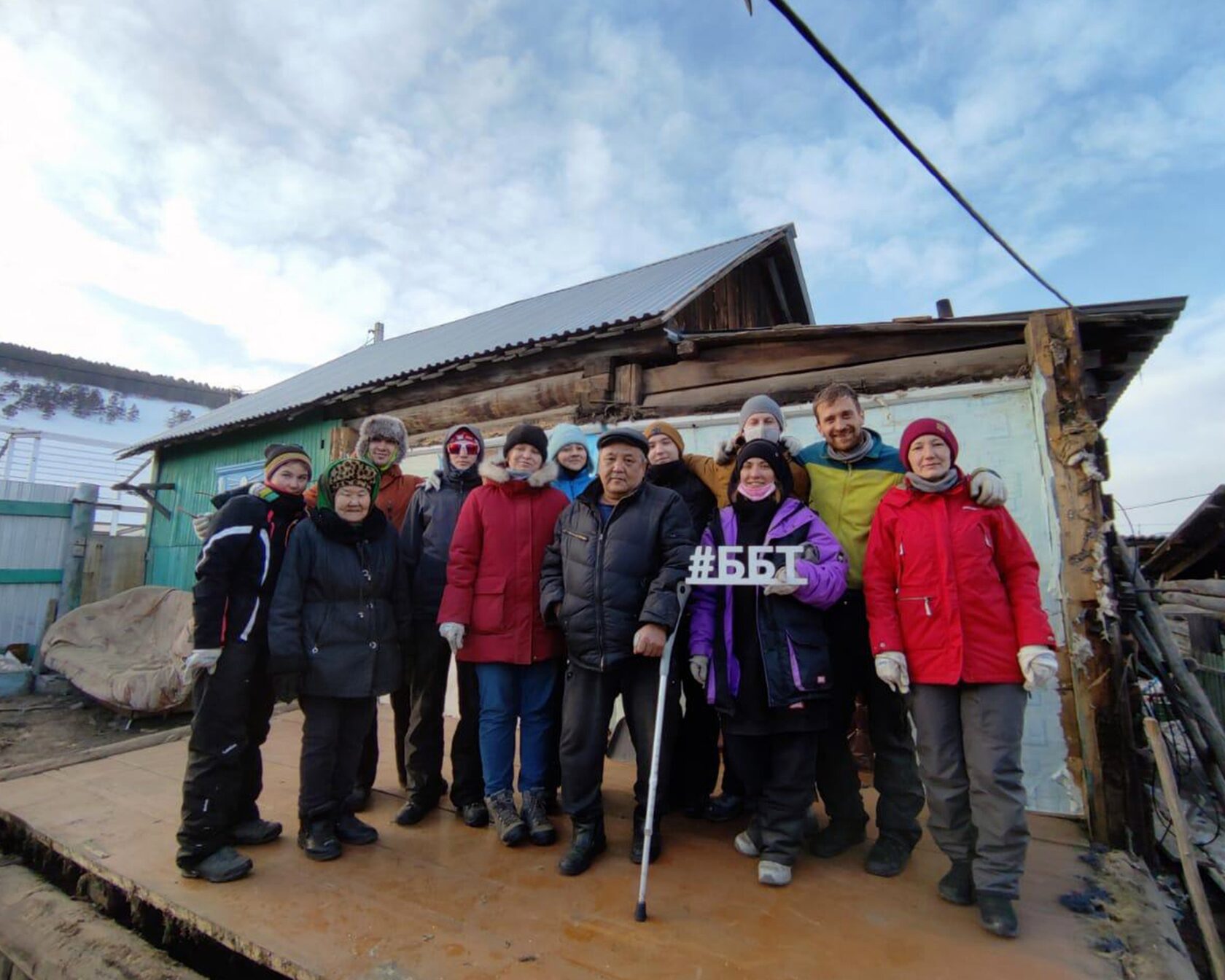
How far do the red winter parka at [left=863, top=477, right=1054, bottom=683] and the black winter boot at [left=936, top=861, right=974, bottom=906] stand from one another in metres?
0.71

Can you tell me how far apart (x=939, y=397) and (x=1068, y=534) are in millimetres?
1112

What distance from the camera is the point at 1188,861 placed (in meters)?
2.41

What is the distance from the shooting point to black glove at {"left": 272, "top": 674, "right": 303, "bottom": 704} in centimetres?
261

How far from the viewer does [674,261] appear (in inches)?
380

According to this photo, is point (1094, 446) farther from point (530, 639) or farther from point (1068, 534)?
point (530, 639)

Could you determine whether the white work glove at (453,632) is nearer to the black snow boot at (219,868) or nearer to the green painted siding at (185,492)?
the black snow boot at (219,868)

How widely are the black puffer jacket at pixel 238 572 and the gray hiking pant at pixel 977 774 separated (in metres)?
2.76

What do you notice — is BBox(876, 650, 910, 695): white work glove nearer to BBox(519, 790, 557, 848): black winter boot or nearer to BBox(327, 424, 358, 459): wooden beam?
BBox(519, 790, 557, 848): black winter boot

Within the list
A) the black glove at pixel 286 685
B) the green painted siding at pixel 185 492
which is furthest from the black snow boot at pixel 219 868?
the green painted siding at pixel 185 492

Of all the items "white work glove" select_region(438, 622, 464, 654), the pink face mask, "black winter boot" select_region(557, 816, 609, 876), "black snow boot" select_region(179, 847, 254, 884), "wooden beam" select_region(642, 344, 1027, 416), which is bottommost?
"black snow boot" select_region(179, 847, 254, 884)

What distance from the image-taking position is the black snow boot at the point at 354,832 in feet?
9.44

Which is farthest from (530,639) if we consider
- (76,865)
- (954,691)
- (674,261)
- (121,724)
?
(674,261)

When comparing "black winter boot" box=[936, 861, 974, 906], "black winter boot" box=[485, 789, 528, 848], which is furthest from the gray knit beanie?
"black winter boot" box=[485, 789, 528, 848]

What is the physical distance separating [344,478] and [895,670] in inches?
98.2
